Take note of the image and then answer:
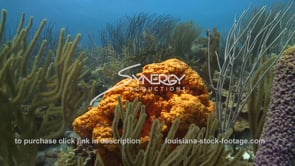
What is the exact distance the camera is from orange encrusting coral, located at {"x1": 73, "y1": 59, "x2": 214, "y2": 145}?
8.11ft

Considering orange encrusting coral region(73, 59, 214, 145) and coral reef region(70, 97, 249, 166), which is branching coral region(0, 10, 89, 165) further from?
coral reef region(70, 97, 249, 166)

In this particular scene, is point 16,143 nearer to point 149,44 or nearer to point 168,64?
point 168,64

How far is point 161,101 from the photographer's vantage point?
264 centimetres

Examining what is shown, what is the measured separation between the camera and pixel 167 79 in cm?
268

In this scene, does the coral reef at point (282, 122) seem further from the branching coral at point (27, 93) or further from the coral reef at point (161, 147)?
the branching coral at point (27, 93)

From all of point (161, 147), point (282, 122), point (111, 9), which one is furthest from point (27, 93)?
point (111, 9)

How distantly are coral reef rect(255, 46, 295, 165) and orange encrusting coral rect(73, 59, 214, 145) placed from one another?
2.21ft

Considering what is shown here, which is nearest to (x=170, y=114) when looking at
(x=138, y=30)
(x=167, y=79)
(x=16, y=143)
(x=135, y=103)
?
(x=167, y=79)

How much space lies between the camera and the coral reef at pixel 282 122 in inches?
73.0

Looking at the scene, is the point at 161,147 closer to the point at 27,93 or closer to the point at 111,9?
the point at 27,93

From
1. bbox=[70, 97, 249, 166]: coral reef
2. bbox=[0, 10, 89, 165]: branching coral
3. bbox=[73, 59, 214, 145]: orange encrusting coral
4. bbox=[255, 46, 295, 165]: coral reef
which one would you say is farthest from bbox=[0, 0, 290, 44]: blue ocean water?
bbox=[255, 46, 295, 165]: coral reef

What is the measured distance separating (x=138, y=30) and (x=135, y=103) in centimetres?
734

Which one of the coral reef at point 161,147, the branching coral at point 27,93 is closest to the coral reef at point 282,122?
the coral reef at point 161,147

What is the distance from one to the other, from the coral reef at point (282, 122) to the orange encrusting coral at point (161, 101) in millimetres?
675
